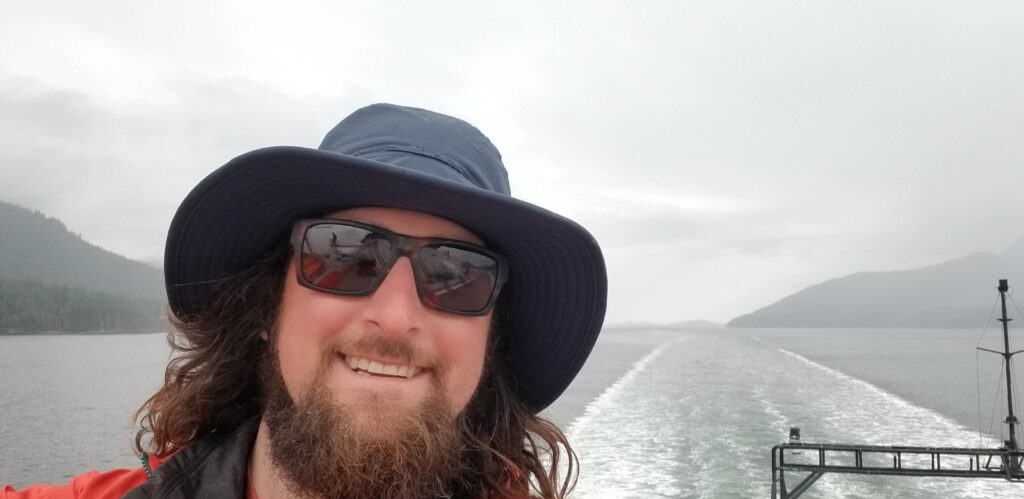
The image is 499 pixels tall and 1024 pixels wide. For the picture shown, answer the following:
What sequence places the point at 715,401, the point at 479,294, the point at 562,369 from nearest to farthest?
the point at 479,294
the point at 562,369
the point at 715,401

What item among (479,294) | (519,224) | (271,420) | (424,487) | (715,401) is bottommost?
(715,401)

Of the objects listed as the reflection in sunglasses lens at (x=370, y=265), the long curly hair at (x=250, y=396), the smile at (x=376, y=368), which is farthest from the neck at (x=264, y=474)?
the reflection in sunglasses lens at (x=370, y=265)

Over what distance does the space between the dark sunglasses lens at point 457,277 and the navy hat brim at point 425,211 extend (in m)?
0.09

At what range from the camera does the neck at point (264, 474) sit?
1.83 m

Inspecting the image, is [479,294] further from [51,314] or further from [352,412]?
[51,314]

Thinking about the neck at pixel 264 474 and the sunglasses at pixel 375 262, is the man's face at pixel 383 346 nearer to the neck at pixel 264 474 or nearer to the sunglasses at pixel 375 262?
the sunglasses at pixel 375 262

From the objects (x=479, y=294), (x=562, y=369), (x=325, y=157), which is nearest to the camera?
(x=325, y=157)

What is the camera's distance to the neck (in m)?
1.83

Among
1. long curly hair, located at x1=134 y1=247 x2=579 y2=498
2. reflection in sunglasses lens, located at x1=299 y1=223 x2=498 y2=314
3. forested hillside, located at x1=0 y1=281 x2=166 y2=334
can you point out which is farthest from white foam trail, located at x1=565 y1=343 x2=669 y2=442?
forested hillside, located at x1=0 y1=281 x2=166 y2=334

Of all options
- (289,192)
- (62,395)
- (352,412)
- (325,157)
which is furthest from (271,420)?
(62,395)

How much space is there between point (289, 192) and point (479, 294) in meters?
0.56

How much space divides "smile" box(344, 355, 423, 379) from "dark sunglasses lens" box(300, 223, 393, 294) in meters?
0.17

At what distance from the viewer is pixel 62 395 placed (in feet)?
139

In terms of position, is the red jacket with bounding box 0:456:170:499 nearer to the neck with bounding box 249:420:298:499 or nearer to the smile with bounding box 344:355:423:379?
the neck with bounding box 249:420:298:499
